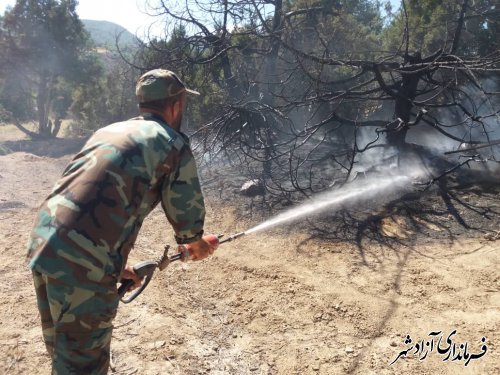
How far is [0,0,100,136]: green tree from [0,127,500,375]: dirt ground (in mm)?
15004

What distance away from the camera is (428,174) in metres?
7.24

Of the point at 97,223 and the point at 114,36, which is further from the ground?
the point at 114,36

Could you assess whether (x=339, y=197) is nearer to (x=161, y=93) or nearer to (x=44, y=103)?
(x=161, y=93)

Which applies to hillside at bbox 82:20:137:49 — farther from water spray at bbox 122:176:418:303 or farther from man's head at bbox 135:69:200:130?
man's head at bbox 135:69:200:130

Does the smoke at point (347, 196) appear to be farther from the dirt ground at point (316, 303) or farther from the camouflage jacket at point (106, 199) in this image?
the camouflage jacket at point (106, 199)

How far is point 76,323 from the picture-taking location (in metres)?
1.90

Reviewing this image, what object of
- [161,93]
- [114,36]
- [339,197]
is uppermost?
[114,36]

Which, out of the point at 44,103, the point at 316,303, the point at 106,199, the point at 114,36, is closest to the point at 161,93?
the point at 106,199

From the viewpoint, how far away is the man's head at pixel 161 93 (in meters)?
2.11

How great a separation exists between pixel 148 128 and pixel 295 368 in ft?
7.16

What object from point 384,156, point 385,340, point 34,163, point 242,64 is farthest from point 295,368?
point 34,163

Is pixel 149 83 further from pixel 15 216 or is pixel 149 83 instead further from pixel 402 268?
pixel 15 216

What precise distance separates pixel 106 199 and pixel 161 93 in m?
0.68

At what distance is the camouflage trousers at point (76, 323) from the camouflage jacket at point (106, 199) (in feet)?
0.25
